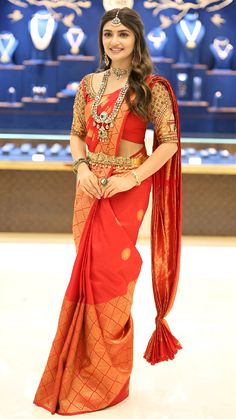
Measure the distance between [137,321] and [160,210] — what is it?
4.24ft

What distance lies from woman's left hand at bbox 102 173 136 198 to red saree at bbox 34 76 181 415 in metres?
0.06

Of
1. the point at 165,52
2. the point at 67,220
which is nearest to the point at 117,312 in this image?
the point at 67,220

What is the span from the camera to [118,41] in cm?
282

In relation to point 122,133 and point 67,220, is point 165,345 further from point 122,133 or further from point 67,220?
point 67,220

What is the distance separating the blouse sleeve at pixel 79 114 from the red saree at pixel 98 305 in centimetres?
9

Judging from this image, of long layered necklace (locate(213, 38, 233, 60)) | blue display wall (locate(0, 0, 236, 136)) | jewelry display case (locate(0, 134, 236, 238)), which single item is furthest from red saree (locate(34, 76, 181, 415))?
long layered necklace (locate(213, 38, 233, 60))

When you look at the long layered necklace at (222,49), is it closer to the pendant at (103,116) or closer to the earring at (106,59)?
the earring at (106,59)

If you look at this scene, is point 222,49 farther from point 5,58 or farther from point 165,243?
point 165,243

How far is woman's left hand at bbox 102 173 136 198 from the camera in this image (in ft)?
9.24

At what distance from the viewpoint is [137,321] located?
13.8ft

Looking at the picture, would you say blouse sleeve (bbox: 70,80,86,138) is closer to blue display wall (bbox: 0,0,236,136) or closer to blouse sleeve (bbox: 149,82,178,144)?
blouse sleeve (bbox: 149,82,178,144)

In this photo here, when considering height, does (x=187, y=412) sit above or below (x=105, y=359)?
below

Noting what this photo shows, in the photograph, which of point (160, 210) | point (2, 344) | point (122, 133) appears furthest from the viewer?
point (2, 344)

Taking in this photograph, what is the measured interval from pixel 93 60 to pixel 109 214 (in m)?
4.25
